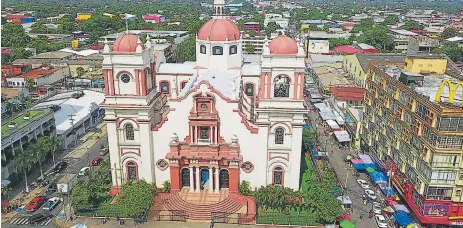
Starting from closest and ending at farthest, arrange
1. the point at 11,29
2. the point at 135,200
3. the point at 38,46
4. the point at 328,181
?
the point at 135,200 < the point at 328,181 < the point at 38,46 < the point at 11,29

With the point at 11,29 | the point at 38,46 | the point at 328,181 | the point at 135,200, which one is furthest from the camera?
the point at 11,29

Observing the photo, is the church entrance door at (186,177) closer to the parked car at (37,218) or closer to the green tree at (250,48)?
the parked car at (37,218)

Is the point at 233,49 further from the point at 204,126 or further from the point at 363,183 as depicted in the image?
the point at 363,183

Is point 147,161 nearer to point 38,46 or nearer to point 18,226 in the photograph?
point 18,226

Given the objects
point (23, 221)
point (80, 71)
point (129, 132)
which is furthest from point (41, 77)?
point (23, 221)

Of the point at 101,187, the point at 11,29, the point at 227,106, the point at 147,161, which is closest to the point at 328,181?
the point at 227,106

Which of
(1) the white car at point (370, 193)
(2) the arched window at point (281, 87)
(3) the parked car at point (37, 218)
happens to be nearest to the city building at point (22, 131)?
(3) the parked car at point (37, 218)
